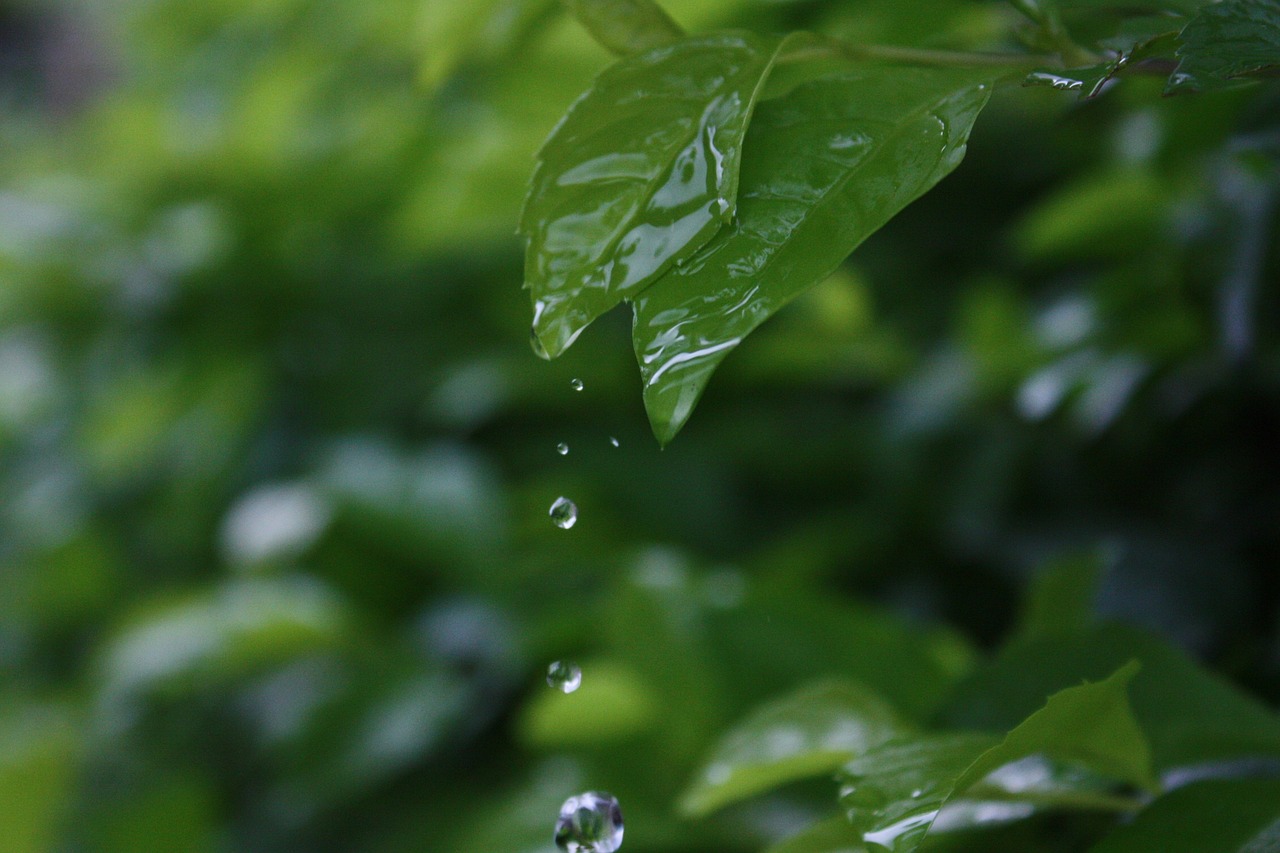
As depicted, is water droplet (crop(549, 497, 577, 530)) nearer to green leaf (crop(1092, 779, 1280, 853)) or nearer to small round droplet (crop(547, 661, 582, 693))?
small round droplet (crop(547, 661, 582, 693))

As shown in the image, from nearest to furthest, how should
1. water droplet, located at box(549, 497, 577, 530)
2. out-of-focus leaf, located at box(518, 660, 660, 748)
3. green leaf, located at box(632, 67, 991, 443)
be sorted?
green leaf, located at box(632, 67, 991, 443), water droplet, located at box(549, 497, 577, 530), out-of-focus leaf, located at box(518, 660, 660, 748)

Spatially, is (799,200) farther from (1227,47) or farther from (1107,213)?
(1107,213)

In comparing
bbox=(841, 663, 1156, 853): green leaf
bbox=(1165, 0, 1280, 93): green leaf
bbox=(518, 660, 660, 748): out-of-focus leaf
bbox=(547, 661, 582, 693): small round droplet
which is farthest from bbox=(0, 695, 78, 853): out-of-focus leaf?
bbox=(1165, 0, 1280, 93): green leaf

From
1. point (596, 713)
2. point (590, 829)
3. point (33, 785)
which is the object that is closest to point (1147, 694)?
point (590, 829)

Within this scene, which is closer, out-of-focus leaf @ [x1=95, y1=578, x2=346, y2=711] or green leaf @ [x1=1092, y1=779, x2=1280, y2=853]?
green leaf @ [x1=1092, y1=779, x2=1280, y2=853]

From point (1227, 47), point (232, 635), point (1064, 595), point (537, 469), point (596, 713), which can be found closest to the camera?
point (1227, 47)

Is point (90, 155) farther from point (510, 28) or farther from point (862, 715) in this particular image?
point (862, 715)
